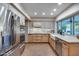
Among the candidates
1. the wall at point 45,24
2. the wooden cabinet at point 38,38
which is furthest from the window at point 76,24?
the wall at point 45,24

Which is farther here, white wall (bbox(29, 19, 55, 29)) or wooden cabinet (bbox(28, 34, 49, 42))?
white wall (bbox(29, 19, 55, 29))

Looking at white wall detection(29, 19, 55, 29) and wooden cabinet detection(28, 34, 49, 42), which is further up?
white wall detection(29, 19, 55, 29)

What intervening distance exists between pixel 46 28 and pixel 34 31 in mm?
1078

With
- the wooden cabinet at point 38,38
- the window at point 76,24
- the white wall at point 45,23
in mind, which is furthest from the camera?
the white wall at point 45,23

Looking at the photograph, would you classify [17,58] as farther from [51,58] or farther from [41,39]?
[41,39]

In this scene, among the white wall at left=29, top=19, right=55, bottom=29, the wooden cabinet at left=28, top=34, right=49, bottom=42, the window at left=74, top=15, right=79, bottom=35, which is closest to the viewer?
the window at left=74, top=15, right=79, bottom=35

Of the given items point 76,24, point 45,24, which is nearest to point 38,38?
point 45,24

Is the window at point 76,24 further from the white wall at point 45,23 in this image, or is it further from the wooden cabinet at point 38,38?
the white wall at point 45,23

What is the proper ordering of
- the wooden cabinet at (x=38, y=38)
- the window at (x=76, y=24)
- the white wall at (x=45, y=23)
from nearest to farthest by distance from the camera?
the window at (x=76, y=24) → the wooden cabinet at (x=38, y=38) → the white wall at (x=45, y=23)

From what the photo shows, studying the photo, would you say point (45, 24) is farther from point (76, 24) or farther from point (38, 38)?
point (76, 24)

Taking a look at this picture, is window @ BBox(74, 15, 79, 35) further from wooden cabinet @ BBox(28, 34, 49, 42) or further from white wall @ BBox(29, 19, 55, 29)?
white wall @ BBox(29, 19, 55, 29)

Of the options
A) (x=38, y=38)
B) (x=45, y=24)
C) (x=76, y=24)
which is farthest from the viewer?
A: (x=45, y=24)

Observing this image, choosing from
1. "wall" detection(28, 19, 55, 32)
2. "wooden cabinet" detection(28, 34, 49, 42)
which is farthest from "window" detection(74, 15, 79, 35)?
"wall" detection(28, 19, 55, 32)

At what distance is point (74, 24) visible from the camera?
18.4 ft
